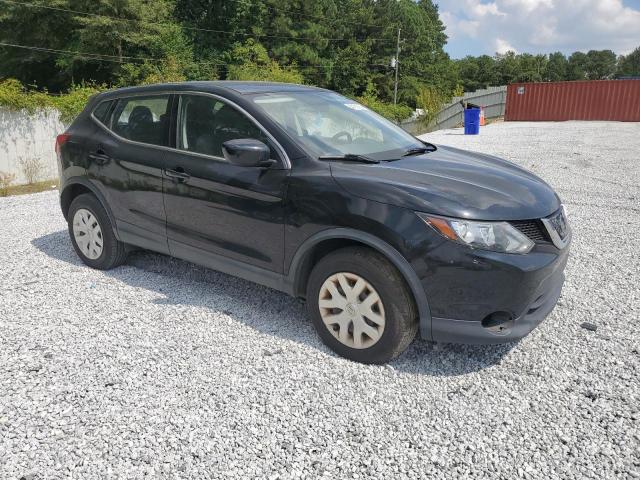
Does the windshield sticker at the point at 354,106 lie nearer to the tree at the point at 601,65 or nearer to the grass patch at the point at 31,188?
the grass patch at the point at 31,188

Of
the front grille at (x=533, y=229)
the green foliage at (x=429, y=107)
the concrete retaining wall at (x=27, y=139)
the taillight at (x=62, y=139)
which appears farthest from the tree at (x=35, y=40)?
the front grille at (x=533, y=229)

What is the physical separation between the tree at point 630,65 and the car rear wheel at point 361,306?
15641 centimetres

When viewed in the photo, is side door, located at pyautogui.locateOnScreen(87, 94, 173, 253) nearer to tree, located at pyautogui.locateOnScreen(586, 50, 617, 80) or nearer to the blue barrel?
the blue barrel

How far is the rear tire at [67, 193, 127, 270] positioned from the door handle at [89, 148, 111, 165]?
0.35m

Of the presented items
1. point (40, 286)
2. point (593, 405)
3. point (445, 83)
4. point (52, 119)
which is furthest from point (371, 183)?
point (445, 83)

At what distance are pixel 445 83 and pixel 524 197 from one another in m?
79.0

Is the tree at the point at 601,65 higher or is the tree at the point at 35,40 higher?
the tree at the point at 601,65

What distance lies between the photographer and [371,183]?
3020 millimetres

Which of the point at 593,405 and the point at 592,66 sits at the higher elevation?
the point at 592,66

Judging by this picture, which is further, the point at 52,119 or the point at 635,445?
the point at 52,119

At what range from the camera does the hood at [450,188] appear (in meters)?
2.84

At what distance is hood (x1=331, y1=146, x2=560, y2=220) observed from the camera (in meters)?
2.84

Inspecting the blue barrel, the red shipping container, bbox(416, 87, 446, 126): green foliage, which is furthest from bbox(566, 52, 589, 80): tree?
the blue barrel

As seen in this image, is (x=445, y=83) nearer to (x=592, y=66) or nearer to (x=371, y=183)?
(x=371, y=183)
